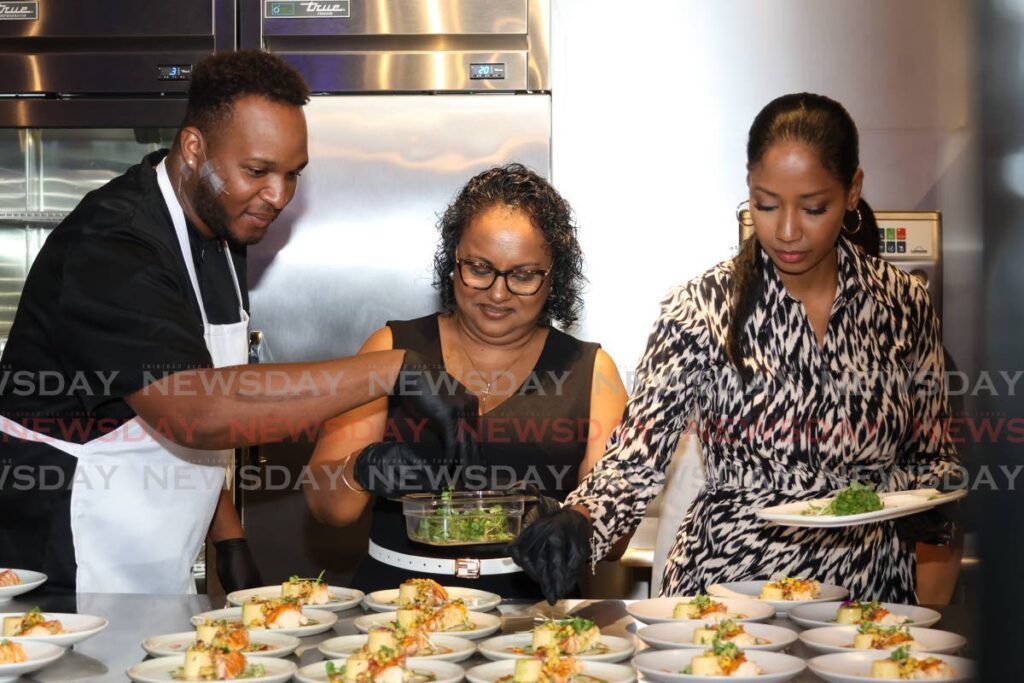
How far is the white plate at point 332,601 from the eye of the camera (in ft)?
6.02

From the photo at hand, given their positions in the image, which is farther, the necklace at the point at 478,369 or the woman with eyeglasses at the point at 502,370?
the necklace at the point at 478,369

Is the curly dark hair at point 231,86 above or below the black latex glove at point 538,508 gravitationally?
above

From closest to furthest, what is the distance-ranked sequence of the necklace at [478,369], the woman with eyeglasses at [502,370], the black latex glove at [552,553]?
1. the black latex glove at [552,553]
2. the woman with eyeglasses at [502,370]
3. the necklace at [478,369]

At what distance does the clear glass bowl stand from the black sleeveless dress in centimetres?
34

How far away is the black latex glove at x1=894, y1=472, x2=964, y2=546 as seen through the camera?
74.9 inches

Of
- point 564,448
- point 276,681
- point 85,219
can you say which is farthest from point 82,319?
point 564,448

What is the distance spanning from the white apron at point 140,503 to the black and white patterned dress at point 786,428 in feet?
2.39

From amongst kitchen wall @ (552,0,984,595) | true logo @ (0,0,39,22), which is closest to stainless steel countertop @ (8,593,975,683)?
kitchen wall @ (552,0,984,595)

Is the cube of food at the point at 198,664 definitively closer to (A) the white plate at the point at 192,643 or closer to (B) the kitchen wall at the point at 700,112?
(A) the white plate at the point at 192,643

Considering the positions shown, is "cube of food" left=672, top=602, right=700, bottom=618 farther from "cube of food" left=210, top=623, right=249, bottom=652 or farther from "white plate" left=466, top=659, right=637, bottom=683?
"cube of food" left=210, top=623, right=249, bottom=652

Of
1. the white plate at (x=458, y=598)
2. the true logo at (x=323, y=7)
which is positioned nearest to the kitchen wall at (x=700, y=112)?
the true logo at (x=323, y=7)

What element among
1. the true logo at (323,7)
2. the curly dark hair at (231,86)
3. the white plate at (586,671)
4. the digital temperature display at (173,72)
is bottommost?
the white plate at (586,671)

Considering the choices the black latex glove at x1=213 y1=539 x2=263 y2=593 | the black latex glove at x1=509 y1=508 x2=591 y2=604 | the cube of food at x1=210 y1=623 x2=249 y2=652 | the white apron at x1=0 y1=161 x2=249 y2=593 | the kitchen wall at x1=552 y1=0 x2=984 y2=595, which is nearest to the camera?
the cube of food at x1=210 y1=623 x2=249 y2=652

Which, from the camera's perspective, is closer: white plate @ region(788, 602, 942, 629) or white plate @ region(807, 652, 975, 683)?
white plate @ region(807, 652, 975, 683)
